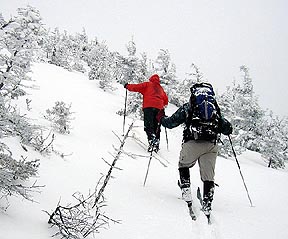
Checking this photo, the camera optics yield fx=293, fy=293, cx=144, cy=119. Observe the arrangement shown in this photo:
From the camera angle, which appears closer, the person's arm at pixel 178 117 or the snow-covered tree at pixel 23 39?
the snow-covered tree at pixel 23 39

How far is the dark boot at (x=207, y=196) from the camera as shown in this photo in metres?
4.33

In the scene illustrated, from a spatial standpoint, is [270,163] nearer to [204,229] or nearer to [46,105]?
[46,105]

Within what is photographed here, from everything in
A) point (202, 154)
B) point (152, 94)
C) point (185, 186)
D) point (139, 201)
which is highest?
point (152, 94)

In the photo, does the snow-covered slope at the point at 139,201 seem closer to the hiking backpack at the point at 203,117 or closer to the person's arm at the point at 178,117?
the hiking backpack at the point at 203,117

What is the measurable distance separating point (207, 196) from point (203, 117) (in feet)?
4.04

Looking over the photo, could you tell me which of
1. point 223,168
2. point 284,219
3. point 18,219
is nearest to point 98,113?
point 223,168

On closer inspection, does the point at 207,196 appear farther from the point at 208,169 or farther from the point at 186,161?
the point at 186,161

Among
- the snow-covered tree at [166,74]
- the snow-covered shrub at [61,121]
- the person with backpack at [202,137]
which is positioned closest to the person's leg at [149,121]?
the snow-covered shrub at [61,121]

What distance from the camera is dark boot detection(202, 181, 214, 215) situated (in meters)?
4.33

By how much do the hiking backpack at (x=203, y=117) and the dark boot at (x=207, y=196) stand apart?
0.73m

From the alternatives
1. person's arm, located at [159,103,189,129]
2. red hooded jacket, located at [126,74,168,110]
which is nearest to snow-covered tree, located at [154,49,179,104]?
red hooded jacket, located at [126,74,168,110]

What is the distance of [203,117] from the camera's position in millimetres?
4711

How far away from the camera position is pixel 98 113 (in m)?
12.3

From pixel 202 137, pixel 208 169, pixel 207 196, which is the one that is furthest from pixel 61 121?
pixel 207 196
